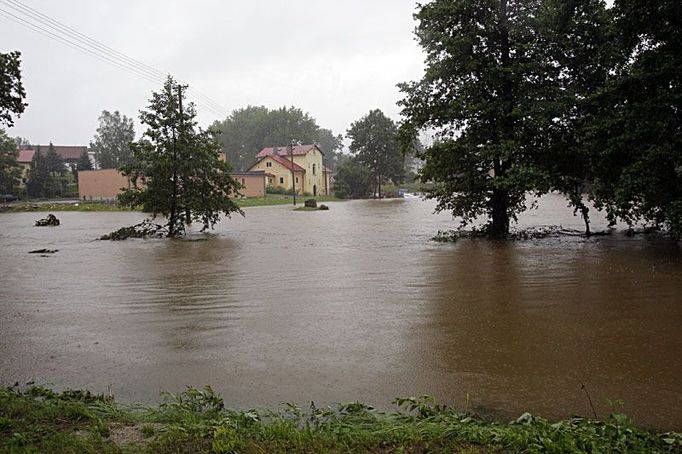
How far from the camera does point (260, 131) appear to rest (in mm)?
117062

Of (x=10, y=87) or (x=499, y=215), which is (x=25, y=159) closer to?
(x=10, y=87)

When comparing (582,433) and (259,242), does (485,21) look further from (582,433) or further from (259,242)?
(582,433)

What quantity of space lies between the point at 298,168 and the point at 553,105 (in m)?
64.4

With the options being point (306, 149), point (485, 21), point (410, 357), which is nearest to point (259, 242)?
point (485, 21)

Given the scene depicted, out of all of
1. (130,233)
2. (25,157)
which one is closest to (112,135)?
(25,157)

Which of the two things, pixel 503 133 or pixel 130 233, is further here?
pixel 130 233

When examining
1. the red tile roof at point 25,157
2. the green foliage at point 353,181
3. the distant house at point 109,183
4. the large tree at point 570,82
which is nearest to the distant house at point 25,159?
the red tile roof at point 25,157

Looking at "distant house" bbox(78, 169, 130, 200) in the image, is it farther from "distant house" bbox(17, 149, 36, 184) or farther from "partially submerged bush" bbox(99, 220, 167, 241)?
"partially submerged bush" bbox(99, 220, 167, 241)

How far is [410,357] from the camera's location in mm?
6336

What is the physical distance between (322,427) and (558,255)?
12.6m

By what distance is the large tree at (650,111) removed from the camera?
12039 millimetres

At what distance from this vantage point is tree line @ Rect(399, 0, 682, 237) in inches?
489

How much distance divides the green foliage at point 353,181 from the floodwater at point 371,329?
57229 millimetres

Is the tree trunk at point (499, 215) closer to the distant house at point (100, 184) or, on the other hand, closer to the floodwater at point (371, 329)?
the floodwater at point (371, 329)
